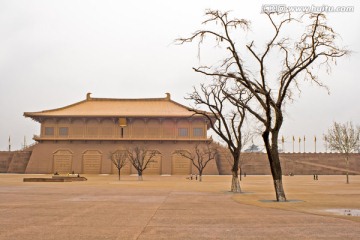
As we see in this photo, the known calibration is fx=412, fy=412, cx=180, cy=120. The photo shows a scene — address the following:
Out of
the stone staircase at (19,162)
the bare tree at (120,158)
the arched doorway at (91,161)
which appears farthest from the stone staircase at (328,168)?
the stone staircase at (19,162)

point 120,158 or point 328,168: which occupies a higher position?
point 120,158

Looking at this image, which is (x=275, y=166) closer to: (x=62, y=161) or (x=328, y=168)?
(x=62, y=161)

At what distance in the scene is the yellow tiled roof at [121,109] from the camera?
60.4m

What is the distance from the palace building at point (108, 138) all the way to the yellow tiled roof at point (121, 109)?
0.48 feet

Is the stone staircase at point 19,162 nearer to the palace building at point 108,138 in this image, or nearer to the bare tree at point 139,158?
the palace building at point 108,138

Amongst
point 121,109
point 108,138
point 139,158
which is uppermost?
point 121,109

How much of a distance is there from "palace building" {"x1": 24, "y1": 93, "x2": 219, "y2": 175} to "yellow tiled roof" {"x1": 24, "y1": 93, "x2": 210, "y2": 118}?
15 centimetres

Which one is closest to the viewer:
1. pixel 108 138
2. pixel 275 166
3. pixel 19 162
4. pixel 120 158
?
pixel 275 166

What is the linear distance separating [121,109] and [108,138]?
217 inches

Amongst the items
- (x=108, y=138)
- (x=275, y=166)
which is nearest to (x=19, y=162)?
(x=108, y=138)

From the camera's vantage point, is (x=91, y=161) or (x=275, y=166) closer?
(x=275, y=166)

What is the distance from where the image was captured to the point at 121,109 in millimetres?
63281

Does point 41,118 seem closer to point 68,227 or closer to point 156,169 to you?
point 156,169

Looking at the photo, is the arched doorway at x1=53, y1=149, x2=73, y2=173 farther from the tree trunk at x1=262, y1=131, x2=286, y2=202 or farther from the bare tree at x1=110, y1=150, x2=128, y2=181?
the tree trunk at x1=262, y1=131, x2=286, y2=202
